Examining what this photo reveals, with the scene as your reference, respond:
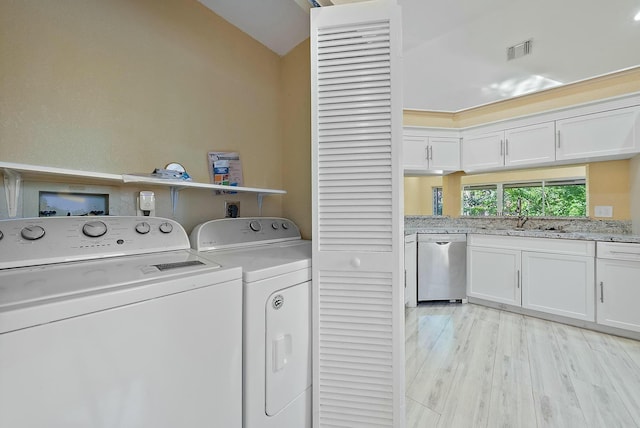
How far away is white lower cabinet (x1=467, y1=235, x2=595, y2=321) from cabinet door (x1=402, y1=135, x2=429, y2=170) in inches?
44.1

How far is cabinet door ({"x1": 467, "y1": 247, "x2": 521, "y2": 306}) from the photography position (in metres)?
2.75

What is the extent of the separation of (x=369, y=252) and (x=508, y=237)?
8.19 ft

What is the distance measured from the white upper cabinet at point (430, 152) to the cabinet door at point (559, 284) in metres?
1.42

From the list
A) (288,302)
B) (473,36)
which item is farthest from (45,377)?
(473,36)

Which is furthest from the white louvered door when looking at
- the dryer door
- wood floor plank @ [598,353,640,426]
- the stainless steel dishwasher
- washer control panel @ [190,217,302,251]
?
the stainless steel dishwasher

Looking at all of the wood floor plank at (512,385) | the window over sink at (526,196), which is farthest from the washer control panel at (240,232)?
the window over sink at (526,196)

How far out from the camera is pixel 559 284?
250 centimetres

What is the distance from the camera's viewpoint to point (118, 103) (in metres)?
1.27

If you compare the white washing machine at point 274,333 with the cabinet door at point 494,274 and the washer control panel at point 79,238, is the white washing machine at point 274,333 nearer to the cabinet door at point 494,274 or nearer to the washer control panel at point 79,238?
the washer control panel at point 79,238

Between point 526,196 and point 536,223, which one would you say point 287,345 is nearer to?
point 536,223

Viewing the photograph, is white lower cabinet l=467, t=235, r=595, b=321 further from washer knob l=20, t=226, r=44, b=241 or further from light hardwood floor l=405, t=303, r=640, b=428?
washer knob l=20, t=226, r=44, b=241

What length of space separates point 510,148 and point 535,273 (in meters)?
1.49

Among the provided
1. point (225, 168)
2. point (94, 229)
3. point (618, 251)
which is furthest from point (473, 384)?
point (94, 229)

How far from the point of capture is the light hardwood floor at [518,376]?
1396mm
